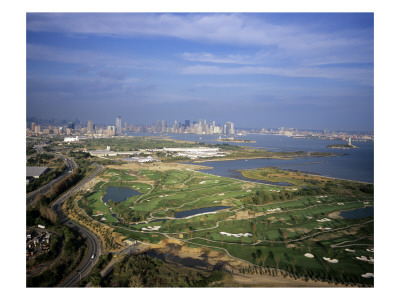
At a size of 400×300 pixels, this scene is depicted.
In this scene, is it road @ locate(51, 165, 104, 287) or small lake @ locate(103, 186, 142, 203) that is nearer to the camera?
road @ locate(51, 165, 104, 287)

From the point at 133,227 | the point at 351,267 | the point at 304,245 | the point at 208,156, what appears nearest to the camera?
the point at 351,267

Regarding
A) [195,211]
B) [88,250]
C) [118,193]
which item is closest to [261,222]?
[195,211]

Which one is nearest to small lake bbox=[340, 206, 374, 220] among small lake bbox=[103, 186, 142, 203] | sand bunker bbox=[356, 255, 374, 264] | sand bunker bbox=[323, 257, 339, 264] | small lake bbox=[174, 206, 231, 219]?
sand bunker bbox=[356, 255, 374, 264]

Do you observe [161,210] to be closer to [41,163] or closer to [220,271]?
[220,271]

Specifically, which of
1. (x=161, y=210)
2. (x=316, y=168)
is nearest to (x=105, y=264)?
(x=161, y=210)

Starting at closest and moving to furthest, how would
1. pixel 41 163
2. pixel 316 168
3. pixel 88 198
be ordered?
pixel 88 198
pixel 41 163
pixel 316 168

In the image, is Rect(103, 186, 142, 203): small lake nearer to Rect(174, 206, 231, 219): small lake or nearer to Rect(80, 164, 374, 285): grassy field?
Rect(80, 164, 374, 285): grassy field
